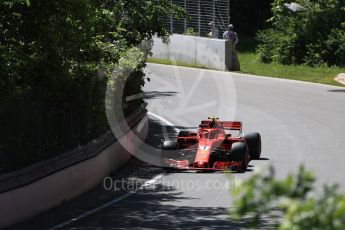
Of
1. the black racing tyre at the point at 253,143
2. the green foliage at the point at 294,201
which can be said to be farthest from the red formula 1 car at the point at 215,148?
the green foliage at the point at 294,201

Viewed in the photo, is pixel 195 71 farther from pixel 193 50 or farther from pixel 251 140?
pixel 251 140

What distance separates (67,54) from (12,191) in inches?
138

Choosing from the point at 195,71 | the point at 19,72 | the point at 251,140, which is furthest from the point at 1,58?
the point at 195,71

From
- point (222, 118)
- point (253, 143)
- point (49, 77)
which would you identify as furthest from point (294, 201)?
point (222, 118)

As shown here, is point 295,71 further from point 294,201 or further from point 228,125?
point 294,201

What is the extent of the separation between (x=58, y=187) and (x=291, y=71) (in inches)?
898

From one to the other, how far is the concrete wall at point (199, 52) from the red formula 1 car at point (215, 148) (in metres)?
18.8

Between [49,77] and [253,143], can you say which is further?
[253,143]

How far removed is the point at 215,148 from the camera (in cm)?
1560

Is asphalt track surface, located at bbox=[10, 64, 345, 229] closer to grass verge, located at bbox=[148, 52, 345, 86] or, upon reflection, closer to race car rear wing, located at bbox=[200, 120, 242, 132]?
race car rear wing, located at bbox=[200, 120, 242, 132]

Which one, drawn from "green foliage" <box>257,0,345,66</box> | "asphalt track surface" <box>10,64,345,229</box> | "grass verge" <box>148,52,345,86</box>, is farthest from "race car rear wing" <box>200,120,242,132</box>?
"green foliage" <box>257,0,345,66</box>

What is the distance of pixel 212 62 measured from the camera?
3603 cm

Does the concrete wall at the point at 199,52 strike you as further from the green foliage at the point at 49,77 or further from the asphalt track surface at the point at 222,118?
the green foliage at the point at 49,77

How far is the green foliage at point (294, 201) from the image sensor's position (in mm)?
3238
